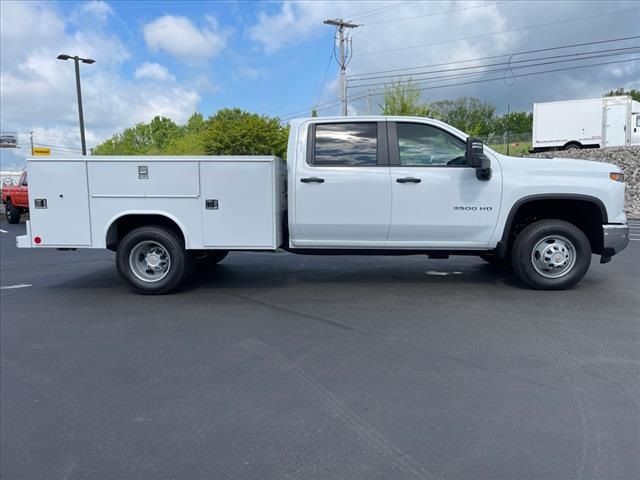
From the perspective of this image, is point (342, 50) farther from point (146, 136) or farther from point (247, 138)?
point (146, 136)

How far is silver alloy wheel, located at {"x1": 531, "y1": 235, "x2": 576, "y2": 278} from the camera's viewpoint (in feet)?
20.1

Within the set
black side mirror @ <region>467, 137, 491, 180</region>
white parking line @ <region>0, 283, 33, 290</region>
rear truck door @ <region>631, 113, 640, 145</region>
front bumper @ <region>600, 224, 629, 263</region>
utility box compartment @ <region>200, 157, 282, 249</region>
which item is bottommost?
white parking line @ <region>0, 283, 33, 290</region>

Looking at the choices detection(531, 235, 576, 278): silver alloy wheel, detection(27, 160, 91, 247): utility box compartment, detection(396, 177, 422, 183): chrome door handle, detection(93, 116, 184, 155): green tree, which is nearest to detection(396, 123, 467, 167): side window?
detection(396, 177, 422, 183): chrome door handle

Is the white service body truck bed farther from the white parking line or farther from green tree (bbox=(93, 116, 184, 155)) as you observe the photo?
green tree (bbox=(93, 116, 184, 155))

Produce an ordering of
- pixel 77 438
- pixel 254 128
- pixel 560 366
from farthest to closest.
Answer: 1. pixel 254 128
2. pixel 560 366
3. pixel 77 438

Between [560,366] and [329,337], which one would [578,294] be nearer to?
[560,366]

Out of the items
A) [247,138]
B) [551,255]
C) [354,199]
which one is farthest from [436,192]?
[247,138]

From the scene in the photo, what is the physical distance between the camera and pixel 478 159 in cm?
581

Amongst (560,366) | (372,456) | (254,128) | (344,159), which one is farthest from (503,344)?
(254,128)

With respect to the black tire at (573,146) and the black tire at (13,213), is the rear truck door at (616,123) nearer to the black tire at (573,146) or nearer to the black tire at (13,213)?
the black tire at (573,146)

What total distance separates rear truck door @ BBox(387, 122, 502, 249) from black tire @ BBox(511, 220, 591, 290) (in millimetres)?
475

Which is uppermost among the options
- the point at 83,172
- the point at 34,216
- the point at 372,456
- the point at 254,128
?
the point at 254,128

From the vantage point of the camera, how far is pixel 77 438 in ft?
9.86

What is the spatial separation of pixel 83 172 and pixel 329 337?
3723mm
